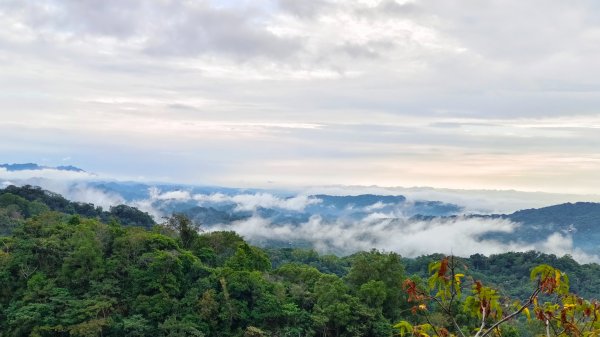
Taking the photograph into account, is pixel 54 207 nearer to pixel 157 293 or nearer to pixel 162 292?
pixel 157 293

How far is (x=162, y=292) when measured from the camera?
80.0 ft

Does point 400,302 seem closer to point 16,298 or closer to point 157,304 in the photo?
point 157,304

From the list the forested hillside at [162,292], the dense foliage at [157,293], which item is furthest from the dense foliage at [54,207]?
the dense foliage at [157,293]

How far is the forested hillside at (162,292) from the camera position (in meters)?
22.8

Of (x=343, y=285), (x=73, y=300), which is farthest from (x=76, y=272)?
(x=343, y=285)

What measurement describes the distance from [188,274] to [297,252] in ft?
136

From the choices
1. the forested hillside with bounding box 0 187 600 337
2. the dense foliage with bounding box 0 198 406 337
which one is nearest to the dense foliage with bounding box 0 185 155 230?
the forested hillside with bounding box 0 187 600 337

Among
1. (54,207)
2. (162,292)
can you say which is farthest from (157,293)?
(54,207)

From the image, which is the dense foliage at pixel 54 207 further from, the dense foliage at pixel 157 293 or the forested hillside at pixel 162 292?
the dense foliage at pixel 157 293

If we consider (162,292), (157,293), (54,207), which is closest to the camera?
(162,292)

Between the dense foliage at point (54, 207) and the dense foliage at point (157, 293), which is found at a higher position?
the dense foliage at point (54, 207)

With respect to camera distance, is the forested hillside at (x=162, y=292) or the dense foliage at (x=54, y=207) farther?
the dense foliage at (x=54, y=207)

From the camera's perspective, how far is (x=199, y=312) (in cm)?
2425

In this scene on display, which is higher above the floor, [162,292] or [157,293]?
[162,292]
